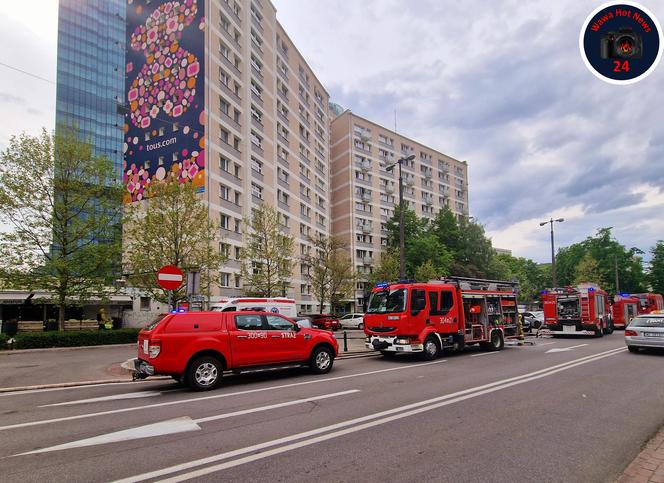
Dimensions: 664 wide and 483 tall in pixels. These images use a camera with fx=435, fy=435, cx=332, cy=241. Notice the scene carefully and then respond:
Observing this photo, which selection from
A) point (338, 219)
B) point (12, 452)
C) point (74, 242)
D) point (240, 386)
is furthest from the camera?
point (338, 219)

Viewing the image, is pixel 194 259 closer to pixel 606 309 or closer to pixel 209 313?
pixel 209 313

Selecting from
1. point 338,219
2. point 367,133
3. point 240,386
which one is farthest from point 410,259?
point 240,386

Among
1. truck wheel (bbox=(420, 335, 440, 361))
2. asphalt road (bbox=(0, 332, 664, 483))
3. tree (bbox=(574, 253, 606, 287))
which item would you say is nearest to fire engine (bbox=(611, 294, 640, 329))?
truck wheel (bbox=(420, 335, 440, 361))

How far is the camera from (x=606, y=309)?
24.5m

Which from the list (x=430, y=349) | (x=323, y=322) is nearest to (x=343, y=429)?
(x=430, y=349)

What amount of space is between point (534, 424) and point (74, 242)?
872 inches

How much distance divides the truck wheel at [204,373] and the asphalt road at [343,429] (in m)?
0.33

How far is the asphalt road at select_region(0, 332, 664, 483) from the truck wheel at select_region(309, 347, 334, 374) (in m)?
0.65

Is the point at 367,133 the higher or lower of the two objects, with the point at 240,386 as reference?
higher

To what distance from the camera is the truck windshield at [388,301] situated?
13797 mm

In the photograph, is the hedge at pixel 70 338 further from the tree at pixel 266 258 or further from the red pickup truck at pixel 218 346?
the red pickup truck at pixel 218 346

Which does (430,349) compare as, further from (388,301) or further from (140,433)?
(140,433)

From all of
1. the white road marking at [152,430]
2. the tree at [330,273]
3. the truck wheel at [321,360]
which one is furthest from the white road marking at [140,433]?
the tree at [330,273]

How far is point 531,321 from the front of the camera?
2995cm
